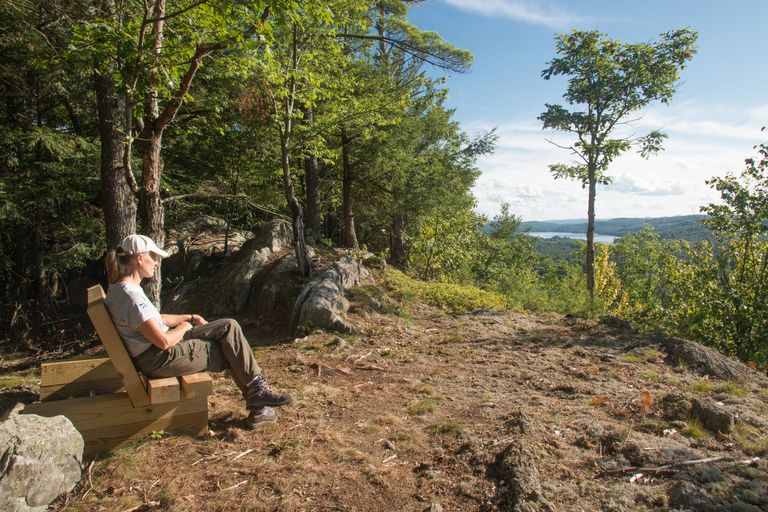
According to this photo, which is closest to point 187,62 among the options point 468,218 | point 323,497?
point 323,497

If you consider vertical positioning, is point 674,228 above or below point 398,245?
above

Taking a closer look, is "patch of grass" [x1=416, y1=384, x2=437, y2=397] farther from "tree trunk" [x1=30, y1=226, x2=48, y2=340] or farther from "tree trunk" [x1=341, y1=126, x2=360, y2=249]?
"tree trunk" [x1=30, y1=226, x2=48, y2=340]

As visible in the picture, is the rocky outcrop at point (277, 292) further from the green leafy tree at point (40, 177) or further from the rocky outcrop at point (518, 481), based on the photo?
the rocky outcrop at point (518, 481)

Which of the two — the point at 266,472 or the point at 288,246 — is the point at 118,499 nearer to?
the point at 266,472

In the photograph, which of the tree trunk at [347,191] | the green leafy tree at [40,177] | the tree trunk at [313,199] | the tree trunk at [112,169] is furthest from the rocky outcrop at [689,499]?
the tree trunk at [347,191]

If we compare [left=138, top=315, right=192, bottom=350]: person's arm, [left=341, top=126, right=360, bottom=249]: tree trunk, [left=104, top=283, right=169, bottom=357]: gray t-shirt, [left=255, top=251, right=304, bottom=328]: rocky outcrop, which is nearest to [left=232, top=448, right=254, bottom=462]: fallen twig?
[left=138, top=315, right=192, bottom=350]: person's arm

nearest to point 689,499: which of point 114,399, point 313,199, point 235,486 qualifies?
point 235,486

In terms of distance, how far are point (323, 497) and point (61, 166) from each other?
9090 millimetres

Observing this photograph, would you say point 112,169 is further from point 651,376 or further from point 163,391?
point 651,376

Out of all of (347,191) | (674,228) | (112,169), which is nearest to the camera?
(112,169)

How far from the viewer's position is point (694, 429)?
12.5 ft

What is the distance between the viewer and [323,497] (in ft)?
9.33

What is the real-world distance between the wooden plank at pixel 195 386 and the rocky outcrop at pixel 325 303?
12.5 ft

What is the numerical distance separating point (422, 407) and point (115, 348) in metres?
2.80
